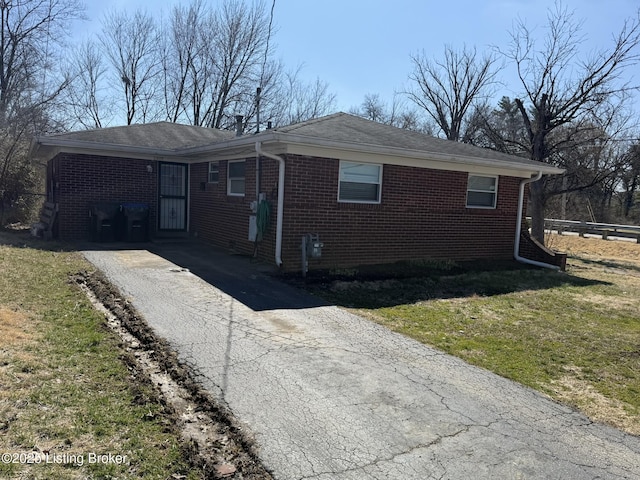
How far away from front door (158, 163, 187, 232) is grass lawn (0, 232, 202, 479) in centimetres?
857

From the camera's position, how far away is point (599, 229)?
25.9m

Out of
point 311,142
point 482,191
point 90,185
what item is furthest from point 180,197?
point 482,191

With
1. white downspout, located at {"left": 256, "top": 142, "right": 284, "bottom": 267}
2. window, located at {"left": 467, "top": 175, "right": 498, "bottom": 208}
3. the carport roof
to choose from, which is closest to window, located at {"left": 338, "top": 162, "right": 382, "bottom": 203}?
white downspout, located at {"left": 256, "top": 142, "right": 284, "bottom": 267}

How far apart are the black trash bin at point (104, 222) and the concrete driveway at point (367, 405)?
6.90 m

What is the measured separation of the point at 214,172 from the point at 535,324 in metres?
9.11

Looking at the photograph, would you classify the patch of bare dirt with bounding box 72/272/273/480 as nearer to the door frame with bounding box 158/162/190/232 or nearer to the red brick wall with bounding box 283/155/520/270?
the red brick wall with bounding box 283/155/520/270

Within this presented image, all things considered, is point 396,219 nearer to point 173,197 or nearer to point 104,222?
point 173,197

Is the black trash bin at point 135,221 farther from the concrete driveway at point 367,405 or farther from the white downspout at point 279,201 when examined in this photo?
the concrete driveway at point 367,405

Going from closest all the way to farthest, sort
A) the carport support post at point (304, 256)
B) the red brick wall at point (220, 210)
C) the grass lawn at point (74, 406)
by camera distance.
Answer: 1. the grass lawn at point (74, 406)
2. the carport support post at point (304, 256)
3. the red brick wall at point (220, 210)

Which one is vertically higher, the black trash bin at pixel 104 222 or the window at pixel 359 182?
the window at pixel 359 182

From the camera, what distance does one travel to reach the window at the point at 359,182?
9922mm

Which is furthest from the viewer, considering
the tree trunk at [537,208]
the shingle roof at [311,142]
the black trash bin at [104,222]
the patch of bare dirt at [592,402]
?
the tree trunk at [537,208]

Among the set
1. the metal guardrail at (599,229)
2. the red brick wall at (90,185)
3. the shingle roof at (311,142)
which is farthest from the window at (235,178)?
the metal guardrail at (599,229)

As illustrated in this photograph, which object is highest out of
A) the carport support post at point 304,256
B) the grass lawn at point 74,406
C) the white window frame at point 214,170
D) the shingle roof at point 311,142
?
the shingle roof at point 311,142
